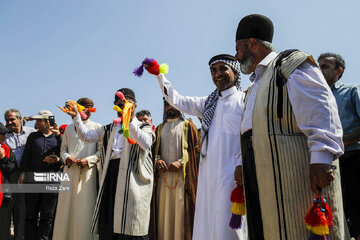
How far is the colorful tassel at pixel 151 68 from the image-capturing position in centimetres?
409

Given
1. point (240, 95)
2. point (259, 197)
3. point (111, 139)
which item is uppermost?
point (240, 95)

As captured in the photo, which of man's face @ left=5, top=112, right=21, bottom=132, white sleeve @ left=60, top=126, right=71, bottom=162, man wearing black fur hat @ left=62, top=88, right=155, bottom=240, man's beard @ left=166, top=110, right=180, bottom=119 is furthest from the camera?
man's face @ left=5, top=112, right=21, bottom=132

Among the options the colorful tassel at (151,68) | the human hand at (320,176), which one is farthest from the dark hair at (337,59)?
the human hand at (320,176)

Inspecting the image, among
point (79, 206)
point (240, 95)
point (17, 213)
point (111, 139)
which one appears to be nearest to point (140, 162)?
point (111, 139)

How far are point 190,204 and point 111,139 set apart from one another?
5.37ft

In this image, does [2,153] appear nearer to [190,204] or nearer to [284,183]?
[190,204]

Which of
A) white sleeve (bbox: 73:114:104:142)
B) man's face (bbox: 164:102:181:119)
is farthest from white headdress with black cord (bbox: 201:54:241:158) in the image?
white sleeve (bbox: 73:114:104:142)

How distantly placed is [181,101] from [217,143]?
77 cm

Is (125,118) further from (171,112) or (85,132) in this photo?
(171,112)

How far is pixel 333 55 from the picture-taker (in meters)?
4.10

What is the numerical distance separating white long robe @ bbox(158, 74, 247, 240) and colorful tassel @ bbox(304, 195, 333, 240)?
128cm

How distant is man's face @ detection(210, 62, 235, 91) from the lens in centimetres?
399

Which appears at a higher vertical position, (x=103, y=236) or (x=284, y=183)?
(x=284, y=183)

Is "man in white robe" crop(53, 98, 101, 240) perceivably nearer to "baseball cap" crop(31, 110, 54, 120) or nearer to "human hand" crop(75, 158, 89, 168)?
"human hand" crop(75, 158, 89, 168)
